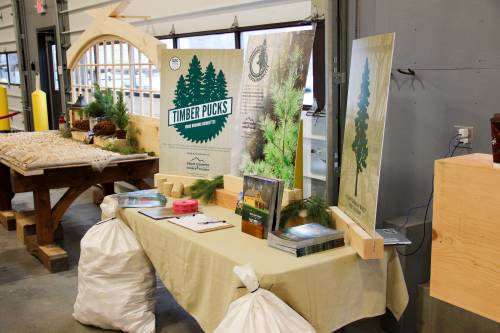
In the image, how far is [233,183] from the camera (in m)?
2.89

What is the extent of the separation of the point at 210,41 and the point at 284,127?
2.50 m

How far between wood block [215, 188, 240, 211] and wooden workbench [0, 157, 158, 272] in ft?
5.08

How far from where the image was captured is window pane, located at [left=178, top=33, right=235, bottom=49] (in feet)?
15.1

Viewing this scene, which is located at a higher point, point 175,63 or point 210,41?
point 210,41

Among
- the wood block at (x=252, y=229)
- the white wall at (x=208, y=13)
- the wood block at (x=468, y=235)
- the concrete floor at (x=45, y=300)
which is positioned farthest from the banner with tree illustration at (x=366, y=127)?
the white wall at (x=208, y=13)

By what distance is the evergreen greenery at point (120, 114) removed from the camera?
5.32m

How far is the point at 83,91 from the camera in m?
6.82

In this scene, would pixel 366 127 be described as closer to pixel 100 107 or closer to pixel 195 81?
pixel 195 81

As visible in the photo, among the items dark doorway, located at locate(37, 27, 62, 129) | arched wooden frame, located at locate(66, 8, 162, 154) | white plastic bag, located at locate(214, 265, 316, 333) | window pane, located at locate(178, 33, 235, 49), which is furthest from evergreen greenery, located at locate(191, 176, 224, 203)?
dark doorway, located at locate(37, 27, 62, 129)

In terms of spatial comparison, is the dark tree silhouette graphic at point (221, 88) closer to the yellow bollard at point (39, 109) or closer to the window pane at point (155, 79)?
the window pane at point (155, 79)

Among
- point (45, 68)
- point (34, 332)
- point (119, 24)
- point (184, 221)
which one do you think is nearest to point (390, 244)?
point (184, 221)

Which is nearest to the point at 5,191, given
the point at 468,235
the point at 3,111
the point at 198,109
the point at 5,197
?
the point at 5,197

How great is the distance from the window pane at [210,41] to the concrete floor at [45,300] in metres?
2.05

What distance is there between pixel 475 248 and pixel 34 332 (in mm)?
2464
